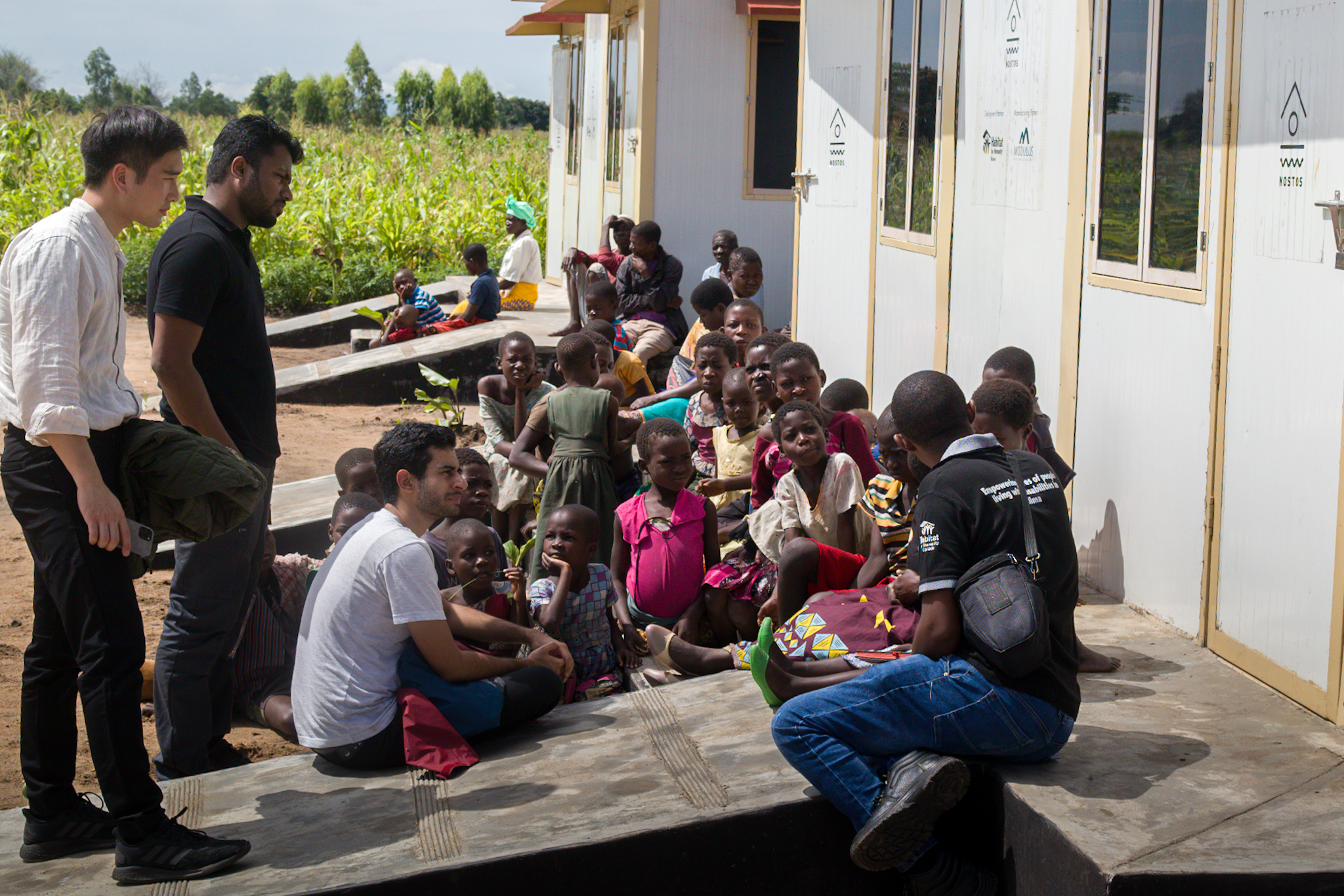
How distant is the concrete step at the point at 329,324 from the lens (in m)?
15.1

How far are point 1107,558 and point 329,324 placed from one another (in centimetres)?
1228

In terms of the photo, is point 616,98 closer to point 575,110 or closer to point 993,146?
point 575,110

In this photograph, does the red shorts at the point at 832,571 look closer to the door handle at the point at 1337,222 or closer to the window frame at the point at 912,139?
the door handle at the point at 1337,222

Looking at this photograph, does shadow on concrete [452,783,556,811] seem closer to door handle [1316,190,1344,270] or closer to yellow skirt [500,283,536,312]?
door handle [1316,190,1344,270]

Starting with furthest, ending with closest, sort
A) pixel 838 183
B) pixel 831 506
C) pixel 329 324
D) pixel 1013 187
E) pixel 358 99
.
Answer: pixel 358 99 < pixel 329 324 < pixel 838 183 < pixel 1013 187 < pixel 831 506

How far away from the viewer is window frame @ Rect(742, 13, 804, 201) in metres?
11.1

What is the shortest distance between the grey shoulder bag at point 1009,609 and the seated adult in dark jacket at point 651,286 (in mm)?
6813

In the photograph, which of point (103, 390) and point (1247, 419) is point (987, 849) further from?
point (103, 390)

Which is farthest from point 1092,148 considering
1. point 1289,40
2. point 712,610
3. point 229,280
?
point 229,280

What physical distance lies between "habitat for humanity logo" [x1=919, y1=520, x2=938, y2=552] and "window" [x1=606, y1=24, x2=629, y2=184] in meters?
10.1

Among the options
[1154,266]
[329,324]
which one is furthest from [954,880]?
[329,324]

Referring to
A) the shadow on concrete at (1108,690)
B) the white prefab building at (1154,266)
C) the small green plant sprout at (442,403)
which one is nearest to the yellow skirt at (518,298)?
the small green plant sprout at (442,403)

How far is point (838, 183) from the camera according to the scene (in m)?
8.11

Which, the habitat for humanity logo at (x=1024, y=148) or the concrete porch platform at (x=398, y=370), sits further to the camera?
the concrete porch platform at (x=398, y=370)
